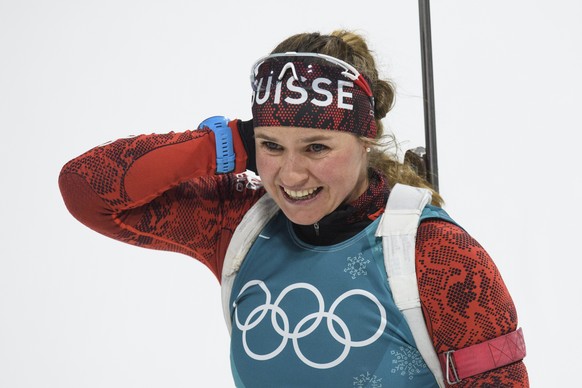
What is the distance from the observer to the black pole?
1659mm


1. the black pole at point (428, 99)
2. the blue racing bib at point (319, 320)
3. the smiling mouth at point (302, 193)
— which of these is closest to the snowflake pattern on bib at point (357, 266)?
the blue racing bib at point (319, 320)

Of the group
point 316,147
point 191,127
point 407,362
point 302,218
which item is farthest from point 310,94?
point 191,127

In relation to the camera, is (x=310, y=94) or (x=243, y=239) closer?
(x=310, y=94)

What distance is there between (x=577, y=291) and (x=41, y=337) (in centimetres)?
154

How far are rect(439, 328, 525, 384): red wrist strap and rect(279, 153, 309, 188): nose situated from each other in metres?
0.33

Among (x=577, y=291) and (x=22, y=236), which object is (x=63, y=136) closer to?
(x=22, y=236)

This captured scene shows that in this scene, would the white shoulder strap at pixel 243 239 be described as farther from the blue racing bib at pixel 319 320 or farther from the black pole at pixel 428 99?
the black pole at pixel 428 99

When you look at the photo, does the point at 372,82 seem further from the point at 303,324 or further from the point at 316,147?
the point at 303,324

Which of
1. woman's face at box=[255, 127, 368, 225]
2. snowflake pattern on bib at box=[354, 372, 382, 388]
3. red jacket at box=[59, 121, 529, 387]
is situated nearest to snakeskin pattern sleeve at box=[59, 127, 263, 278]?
red jacket at box=[59, 121, 529, 387]

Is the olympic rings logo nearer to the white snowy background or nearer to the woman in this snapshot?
the woman

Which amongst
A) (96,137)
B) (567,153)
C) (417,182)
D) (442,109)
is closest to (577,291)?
(567,153)

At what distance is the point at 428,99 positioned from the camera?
168 cm

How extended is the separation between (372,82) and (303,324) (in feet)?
1.31

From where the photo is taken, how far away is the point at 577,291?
7.68ft
